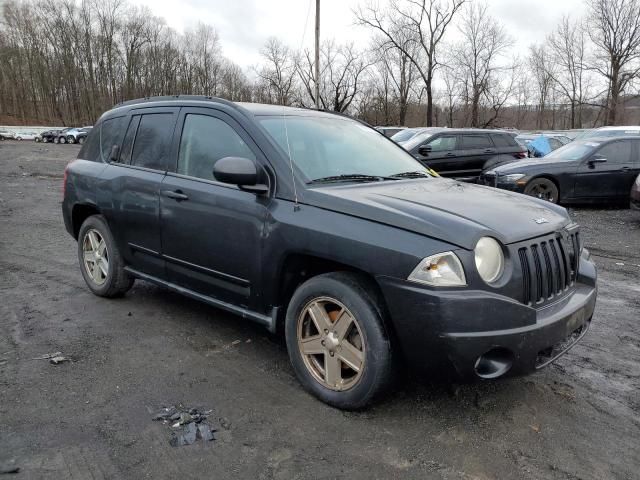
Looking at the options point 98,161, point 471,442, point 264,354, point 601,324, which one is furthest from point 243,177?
point 601,324

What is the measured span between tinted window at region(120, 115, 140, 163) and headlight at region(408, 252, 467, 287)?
9.99 feet

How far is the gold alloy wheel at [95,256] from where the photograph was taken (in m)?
4.87

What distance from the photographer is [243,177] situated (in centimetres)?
315

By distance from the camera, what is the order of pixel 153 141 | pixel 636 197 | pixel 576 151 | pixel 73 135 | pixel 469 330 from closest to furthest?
pixel 469 330 → pixel 153 141 → pixel 636 197 → pixel 576 151 → pixel 73 135

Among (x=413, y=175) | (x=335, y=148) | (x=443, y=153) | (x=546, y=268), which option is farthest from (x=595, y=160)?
(x=546, y=268)

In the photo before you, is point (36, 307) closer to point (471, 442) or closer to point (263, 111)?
point (263, 111)

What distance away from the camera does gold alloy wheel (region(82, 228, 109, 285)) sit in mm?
4866

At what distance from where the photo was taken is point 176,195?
381 centimetres

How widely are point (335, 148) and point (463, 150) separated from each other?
10157 millimetres

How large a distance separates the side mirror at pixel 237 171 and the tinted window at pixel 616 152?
395 inches

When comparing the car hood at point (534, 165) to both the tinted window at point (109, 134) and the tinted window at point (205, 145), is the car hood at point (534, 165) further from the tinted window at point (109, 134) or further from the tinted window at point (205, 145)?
the tinted window at point (205, 145)

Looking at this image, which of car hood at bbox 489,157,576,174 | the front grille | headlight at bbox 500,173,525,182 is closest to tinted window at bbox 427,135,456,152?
car hood at bbox 489,157,576,174

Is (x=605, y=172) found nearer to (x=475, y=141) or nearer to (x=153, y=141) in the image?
(x=475, y=141)

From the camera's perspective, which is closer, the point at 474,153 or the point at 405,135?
the point at 474,153
